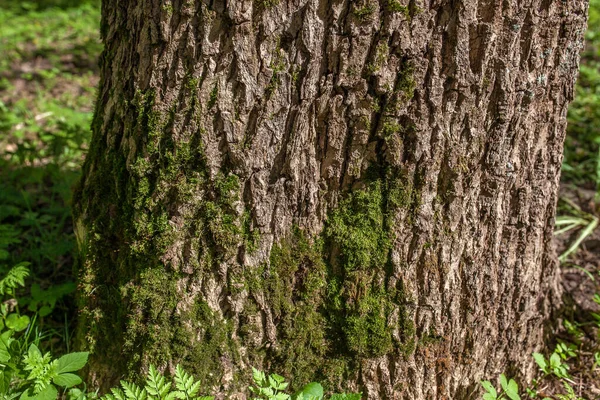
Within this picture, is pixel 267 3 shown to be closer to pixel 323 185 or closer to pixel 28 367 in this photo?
pixel 323 185

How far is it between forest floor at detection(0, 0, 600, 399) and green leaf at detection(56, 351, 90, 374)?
0.44 meters

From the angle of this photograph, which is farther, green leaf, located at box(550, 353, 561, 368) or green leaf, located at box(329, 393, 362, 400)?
green leaf, located at box(550, 353, 561, 368)

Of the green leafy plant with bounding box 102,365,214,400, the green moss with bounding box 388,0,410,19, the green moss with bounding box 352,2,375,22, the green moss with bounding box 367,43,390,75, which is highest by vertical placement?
the green moss with bounding box 388,0,410,19

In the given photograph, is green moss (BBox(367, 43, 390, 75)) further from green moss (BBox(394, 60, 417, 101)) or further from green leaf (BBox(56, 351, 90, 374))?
green leaf (BBox(56, 351, 90, 374))

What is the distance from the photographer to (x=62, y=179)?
Result: 353cm

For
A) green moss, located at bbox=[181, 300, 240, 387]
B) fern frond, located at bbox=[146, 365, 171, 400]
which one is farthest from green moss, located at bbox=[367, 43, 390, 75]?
fern frond, located at bbox=[146, 365, 171, 400]

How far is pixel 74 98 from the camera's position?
5230 mm

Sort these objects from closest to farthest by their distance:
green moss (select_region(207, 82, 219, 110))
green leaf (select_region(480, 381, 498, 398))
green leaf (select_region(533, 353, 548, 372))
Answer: green moss (select_region(207, 82, 219, 110)), green leaf (select_region(480, 381, 498, 398)), green leaf (select_region(533, 353, 548, 372))

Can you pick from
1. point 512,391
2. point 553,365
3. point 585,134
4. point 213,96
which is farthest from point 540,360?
point 585,134

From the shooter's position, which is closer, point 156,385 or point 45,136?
point 156,385

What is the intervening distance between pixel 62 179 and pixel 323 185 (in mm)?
2193

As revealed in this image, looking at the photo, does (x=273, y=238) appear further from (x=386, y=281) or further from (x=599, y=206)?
(x=599, y=206)

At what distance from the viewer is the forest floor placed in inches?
103

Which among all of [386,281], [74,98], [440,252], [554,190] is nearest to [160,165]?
[386,281]
